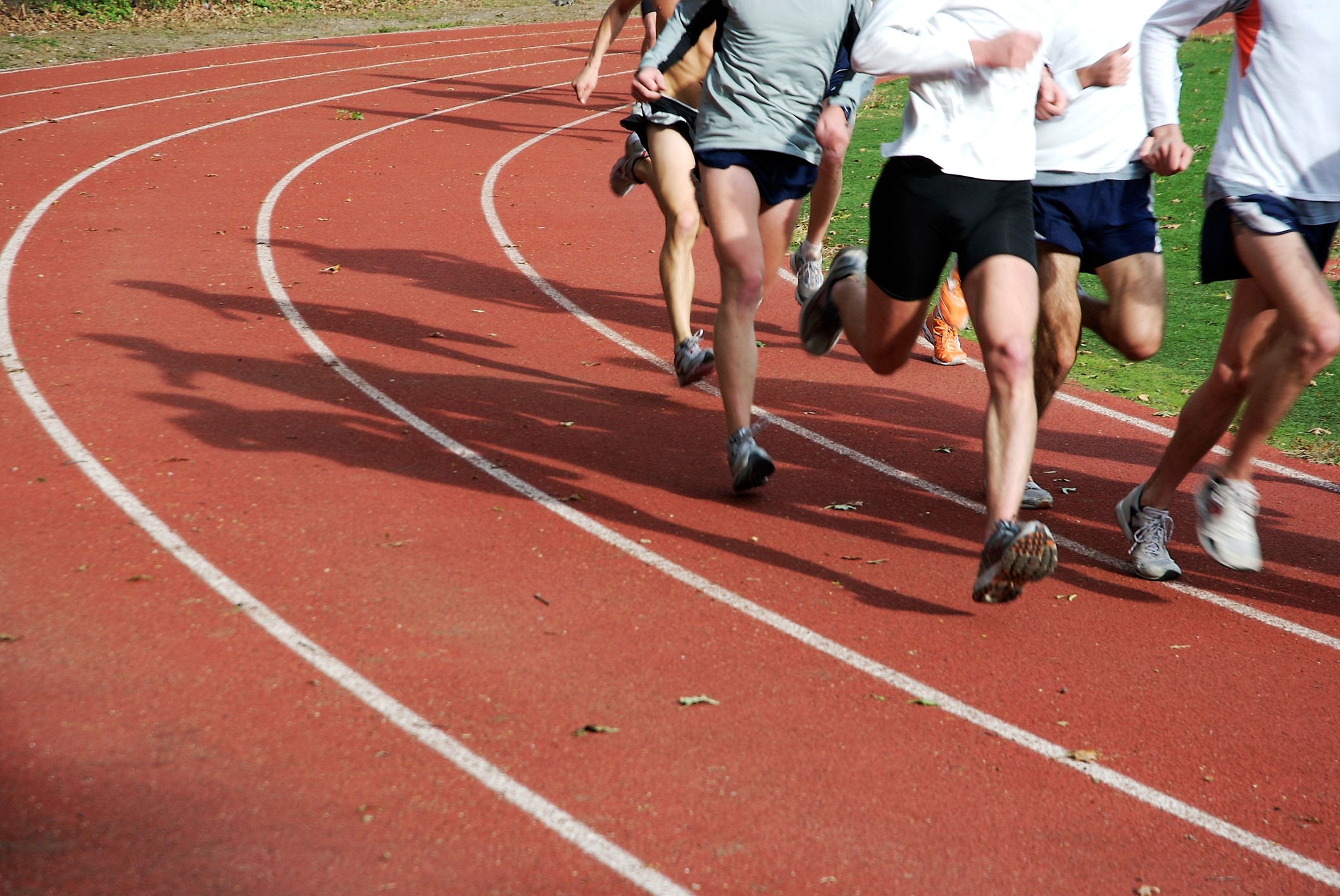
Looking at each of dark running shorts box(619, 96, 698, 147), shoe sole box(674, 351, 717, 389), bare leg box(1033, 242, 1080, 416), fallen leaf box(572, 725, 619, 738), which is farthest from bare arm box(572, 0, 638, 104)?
fallen leaf box(572, 725, 619, 738)

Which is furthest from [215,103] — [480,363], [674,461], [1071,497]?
[1071,497]

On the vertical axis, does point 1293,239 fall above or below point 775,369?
above

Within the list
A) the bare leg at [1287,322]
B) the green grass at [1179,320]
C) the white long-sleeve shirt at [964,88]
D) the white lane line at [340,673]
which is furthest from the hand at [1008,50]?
the green grass at [1179,320]

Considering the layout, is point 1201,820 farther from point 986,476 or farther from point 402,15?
point 402,15

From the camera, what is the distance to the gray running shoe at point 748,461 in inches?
207

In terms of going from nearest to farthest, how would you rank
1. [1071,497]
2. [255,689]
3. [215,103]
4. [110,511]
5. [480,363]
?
[255,689]
[110,511]
[1071,497]
[480,363]
[215,103]

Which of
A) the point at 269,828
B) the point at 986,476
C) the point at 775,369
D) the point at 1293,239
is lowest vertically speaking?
the point at 775,369

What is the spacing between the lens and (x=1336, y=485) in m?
6.14

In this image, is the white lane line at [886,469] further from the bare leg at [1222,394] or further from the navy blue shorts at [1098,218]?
the navy blue shorts at [1098,218]

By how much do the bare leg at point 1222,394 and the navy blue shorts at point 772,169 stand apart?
184 cm

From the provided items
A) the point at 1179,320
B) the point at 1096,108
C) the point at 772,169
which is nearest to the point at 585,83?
the point at 772,169

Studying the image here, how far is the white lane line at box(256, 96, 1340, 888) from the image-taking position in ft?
11.2

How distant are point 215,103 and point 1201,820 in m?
16.6

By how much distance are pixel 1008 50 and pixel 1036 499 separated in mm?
2193
